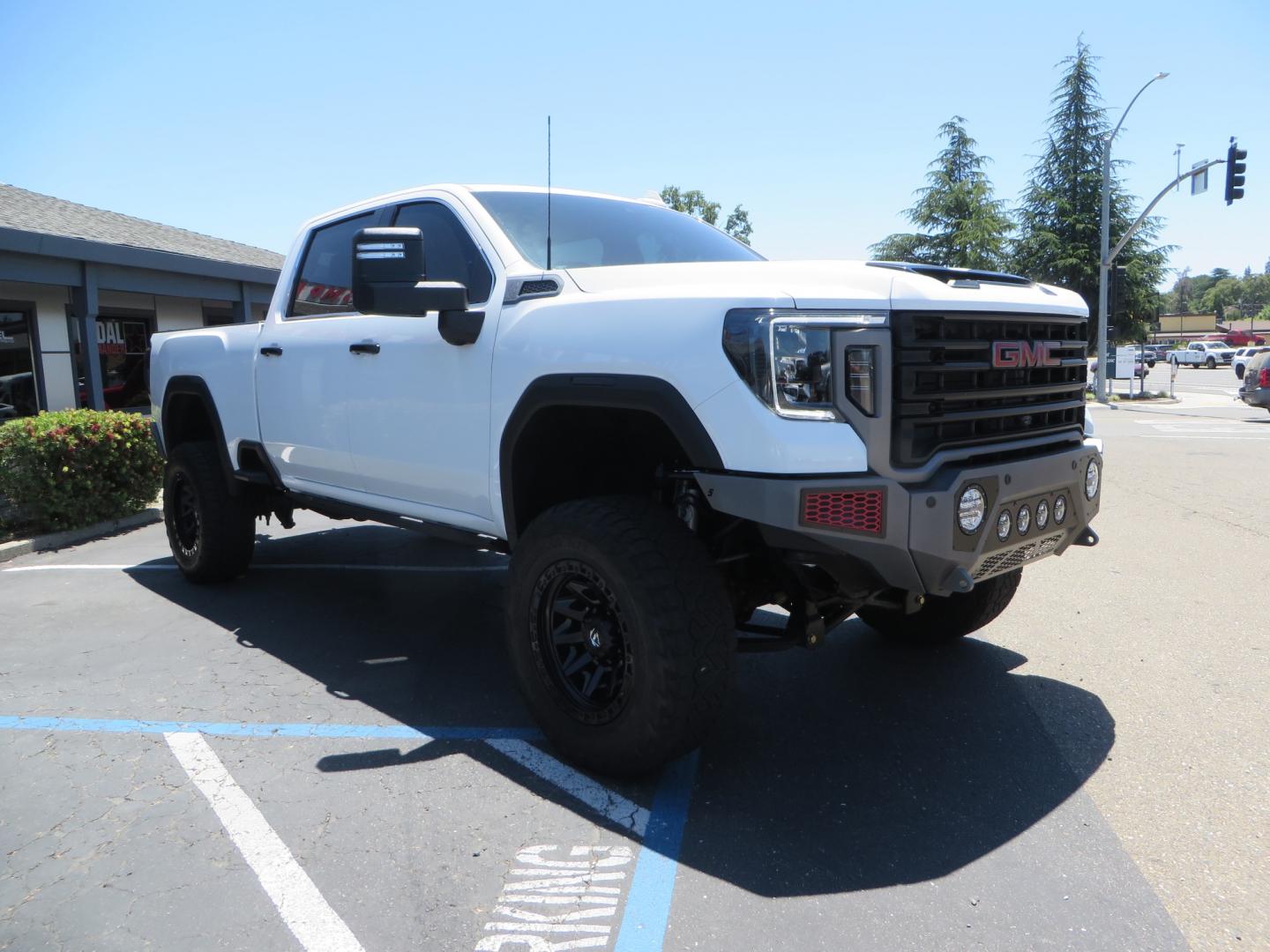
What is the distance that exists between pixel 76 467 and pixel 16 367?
24.7 ft

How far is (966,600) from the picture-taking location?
171 inches

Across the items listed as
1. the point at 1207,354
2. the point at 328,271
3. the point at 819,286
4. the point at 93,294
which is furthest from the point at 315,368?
the point at 1207,354

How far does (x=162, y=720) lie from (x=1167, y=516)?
7.91 meters

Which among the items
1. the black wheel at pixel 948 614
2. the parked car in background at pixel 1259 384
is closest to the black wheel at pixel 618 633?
the black wheel at pixel 948 614

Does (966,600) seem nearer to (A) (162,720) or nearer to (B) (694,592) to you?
(B) (694,592)

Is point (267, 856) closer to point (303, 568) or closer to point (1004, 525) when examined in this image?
point (1004, 525)

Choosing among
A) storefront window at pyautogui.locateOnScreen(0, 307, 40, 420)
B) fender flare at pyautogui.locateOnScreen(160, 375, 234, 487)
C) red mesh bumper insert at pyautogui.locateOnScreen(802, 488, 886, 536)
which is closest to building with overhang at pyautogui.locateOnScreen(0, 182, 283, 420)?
storefront window at pyautogui.locateOnScreen(0, 307, 40, 420)

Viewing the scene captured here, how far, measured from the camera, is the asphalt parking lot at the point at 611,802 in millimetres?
2541

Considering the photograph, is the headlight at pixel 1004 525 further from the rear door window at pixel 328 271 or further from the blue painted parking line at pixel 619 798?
the rear door window at pixel 328 271

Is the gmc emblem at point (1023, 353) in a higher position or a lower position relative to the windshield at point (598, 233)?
lower

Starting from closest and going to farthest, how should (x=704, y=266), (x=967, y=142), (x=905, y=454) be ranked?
(x=905, y=454), (x=704, y=266), (x=967, y=142)

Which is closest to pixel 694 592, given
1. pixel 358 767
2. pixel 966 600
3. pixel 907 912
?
pixel 907 912

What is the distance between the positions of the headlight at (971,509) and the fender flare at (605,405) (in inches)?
28.8

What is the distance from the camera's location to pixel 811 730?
3775mm
